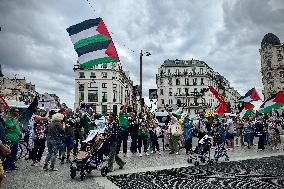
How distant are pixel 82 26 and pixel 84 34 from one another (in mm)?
329

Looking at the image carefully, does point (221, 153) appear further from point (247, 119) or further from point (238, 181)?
point (247, 119)

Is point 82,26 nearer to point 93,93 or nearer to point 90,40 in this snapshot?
point 90,40

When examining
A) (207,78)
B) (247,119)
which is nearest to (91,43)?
(247,119)

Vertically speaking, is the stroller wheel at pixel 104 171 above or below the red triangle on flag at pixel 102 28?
below

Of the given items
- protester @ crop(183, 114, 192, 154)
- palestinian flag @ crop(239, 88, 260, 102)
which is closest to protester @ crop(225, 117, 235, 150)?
protester @ crop(183, 114, 192, 154)

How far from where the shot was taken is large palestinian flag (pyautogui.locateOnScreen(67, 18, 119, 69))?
1161cm

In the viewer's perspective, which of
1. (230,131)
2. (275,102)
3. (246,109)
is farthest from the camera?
(246,109)

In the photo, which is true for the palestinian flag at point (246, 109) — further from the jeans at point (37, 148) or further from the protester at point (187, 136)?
the jeans at point (37, 148)

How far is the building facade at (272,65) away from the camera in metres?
94.9

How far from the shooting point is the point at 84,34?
39.2 ft

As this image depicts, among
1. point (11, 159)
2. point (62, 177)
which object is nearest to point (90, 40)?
point (11, 159)

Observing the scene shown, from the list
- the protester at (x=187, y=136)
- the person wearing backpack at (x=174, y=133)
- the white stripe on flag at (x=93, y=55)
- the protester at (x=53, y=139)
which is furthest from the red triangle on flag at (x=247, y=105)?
the protester at (x=53, y=139)

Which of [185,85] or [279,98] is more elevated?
[185,85]

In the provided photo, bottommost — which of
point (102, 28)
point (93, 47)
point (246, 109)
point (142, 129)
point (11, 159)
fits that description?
point (11, 159)
